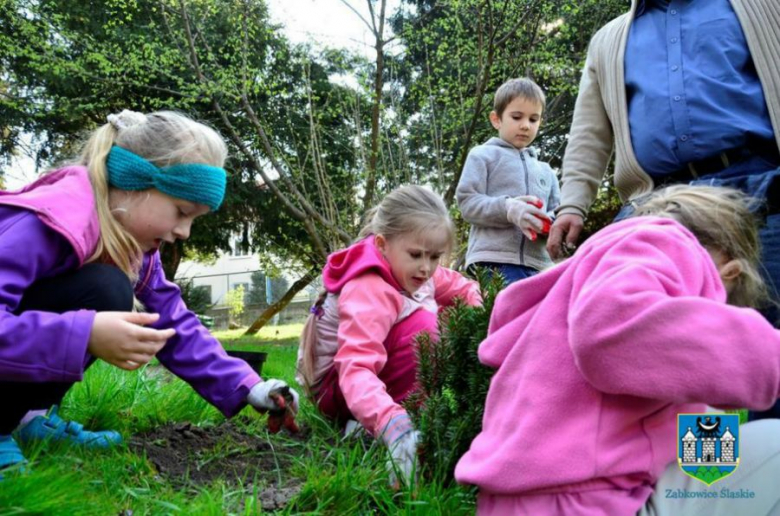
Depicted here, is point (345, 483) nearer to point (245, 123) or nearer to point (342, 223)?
point (342, 223)

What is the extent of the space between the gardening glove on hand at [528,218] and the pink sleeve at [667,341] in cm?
233

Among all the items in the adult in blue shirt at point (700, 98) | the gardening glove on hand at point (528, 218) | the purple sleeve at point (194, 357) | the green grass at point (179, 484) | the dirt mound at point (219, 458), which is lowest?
the dirt mound at point (219, 458)

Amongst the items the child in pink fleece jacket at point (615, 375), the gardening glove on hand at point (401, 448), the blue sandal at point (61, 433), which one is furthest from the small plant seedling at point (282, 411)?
the child in pink fleece jacket at point (615, 375)

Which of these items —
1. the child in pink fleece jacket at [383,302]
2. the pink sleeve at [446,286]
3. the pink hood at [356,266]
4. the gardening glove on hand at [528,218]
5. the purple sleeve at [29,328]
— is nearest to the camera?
the purple sleeve at [29,328]

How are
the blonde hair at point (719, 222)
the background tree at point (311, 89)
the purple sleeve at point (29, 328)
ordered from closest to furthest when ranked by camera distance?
the blonde hair at point (719, 222) → the purple sleeve at point (29, 328) → the background tree at point (311, 89)

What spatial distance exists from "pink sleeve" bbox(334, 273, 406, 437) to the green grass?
0.42 feet

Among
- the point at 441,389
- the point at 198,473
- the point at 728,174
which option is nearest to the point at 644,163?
the point at 728,174

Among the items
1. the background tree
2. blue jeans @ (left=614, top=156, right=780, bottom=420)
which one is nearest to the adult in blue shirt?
blue jeans @ (left=614, top=156, right=780, bottom=420)

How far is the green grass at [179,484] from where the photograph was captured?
1713mm

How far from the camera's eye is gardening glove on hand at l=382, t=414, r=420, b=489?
78.3 inches

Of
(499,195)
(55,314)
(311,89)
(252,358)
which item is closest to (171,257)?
(311,89)

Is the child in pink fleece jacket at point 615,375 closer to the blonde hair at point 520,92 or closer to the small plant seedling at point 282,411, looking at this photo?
the small plant seedling at point 282,411

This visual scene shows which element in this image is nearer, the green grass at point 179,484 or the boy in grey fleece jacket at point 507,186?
the green grass at point 179,484

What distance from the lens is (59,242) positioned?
2119mm
